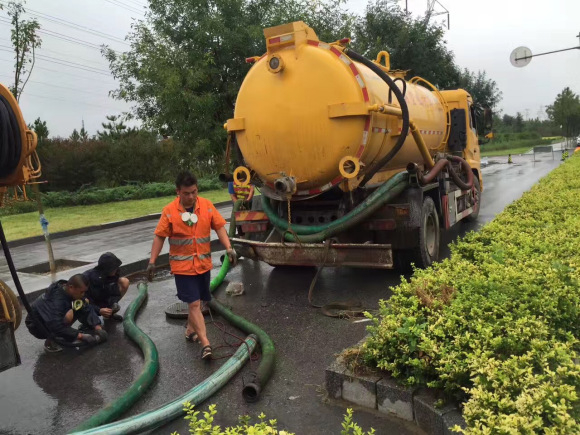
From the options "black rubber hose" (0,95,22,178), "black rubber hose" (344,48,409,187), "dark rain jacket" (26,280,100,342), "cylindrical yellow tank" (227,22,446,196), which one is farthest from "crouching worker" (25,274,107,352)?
"black rubber hose" (344,48,409,187)

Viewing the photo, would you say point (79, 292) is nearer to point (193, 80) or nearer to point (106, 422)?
point (106, 422)

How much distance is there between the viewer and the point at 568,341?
2.98m

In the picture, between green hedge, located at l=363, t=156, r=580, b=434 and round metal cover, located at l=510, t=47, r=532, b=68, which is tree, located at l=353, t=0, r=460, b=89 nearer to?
round metal cover, located at l=510, t=47, r=532, b=68

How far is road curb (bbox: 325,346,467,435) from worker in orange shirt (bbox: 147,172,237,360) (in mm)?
1294

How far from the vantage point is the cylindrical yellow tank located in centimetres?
521

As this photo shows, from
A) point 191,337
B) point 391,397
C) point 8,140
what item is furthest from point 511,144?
point 8,140

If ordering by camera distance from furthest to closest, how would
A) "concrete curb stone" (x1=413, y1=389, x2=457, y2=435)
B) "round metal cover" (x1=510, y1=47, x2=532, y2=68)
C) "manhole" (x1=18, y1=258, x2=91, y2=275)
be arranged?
"round metal cover" (x1=510, y1=47, x2=532, y2=68) < "manhole" (x1=18, y1=258, x2=91, y2=275) < "concrete curb stone" (x1=413, y1=389, x2=457, y2=435)

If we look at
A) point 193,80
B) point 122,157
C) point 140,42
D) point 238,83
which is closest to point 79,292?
point 193,80

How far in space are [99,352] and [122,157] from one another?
62.7 ft

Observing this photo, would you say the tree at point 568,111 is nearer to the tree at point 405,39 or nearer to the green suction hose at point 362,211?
the tree at point 405,39

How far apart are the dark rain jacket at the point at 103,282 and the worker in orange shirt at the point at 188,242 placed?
1100mm

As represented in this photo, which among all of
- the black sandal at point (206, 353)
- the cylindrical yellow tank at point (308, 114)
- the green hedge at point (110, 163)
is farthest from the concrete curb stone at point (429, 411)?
the green hedge at point (110, 163)

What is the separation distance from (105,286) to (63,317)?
732mm

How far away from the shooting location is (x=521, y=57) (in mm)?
16141
